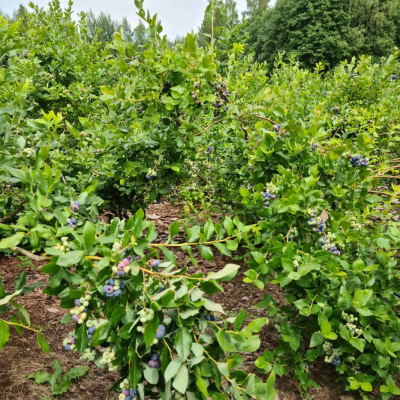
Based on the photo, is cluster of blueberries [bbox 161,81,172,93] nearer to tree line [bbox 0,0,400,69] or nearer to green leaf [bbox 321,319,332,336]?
green leaf [bbox 321,319,332,336]

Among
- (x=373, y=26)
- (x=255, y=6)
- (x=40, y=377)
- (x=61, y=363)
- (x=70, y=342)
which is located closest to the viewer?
(x=70, y=342)

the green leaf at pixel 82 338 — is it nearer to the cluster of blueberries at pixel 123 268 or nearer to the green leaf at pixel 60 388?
the cluster of blueberries at pixel 123 268

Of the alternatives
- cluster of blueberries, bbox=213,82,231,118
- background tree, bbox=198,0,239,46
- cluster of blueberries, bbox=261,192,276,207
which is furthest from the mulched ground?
background tree, bbox=198,0,239,46

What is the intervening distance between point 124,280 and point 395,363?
1.50 metres

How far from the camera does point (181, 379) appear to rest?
74 cm

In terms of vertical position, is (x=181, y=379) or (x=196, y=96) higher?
(x=196, y=96)

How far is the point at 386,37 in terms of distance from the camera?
21.2 metres

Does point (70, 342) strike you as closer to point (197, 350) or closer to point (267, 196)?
point (197, 350)

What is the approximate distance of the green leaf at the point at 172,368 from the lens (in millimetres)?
725

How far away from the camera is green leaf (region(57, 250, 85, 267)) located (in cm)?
79

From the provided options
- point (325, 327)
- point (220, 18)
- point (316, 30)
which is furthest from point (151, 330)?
point (316, 30)

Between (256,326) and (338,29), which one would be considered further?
(338,29)

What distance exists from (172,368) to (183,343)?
2.5 inches

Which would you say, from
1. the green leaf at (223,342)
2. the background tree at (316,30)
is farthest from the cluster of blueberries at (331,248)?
the background tree at (316,30)
